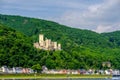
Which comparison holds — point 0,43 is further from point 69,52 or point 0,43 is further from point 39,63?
point 69,52

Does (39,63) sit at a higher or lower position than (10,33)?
lower

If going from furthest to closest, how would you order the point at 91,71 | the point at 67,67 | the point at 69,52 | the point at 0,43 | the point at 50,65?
the point at 69,52, the point at 91,71, the point at 67,67, the point at 50,65, the point at 0,43

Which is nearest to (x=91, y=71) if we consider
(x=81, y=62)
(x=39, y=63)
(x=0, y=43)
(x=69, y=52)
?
(x=81, y=62)

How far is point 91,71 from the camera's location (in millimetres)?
174875

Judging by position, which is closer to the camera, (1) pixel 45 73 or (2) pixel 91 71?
(1) pixel 45 73

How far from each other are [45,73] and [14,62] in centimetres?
1225

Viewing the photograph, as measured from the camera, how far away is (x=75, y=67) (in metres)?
166

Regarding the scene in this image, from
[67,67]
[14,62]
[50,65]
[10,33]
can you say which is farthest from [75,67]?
[14,62]

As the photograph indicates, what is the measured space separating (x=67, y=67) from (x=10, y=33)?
27967mm

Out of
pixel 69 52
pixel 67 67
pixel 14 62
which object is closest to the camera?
pixel 14 62

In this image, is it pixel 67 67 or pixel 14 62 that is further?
pixel 67 67

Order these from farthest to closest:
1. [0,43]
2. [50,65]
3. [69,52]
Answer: [69,52] < [50,65] < [0,43]

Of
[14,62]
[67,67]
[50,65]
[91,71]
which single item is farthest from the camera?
[91,71]

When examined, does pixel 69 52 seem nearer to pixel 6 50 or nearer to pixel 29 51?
pixel 29 51
